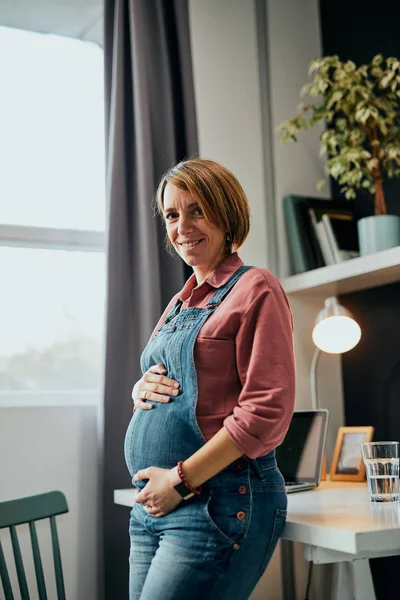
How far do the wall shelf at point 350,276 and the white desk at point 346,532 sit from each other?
2.17 feet

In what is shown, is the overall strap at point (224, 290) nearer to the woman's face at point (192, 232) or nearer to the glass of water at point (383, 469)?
the woman's face at point (192, 232)

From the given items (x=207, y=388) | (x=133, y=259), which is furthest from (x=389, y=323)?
(x=207, y=388)

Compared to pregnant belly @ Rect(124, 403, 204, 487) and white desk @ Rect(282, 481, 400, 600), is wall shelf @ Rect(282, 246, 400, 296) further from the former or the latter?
pregnant belly @ Rect(124, 403, 204, 487)

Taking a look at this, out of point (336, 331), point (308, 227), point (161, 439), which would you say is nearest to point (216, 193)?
point (161, 439)

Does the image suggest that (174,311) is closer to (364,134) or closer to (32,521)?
(32,521)

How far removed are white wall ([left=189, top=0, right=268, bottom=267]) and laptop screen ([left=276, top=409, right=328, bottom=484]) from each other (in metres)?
0.65

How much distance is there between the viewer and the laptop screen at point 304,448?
2.11 meters

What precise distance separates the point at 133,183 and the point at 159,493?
1.33m

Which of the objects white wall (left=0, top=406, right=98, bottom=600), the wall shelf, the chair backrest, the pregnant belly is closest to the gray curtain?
Result: white wall (left=0, top=406, right=98, bottom=600)

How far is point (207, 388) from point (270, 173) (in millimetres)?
1526

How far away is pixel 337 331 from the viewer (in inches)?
86.2

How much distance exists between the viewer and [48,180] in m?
2.48

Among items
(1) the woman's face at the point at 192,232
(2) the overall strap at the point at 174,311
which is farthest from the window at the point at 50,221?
(1) the woman's face at the point at 192,232

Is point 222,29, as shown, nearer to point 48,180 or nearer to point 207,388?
point 48,180
